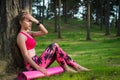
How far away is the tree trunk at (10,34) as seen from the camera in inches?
346

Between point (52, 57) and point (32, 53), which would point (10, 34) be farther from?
point (52, 57)

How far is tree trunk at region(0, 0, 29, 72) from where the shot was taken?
879cm

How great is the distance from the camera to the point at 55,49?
27.8 feet

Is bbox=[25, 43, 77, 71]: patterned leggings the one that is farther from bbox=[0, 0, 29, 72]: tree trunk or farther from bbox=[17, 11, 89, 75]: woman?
bbox=[0, 0, 29, 72]: tree trunk

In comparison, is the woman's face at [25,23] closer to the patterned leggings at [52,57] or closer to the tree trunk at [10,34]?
the tree trunk at [10,34]

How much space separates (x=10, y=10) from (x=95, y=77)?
2.76 meters

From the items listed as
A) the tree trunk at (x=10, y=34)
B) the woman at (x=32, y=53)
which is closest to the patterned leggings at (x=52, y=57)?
the woman at (x=32, y=53)

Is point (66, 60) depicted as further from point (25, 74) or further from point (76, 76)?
point (25, 74)

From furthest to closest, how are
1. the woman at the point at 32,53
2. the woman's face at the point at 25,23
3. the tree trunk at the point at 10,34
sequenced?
the tree trunk at the point at 10,34, the woman's face at the point at 25,23, the woman at the point at 32,53

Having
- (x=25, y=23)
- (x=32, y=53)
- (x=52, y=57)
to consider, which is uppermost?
(x=25, y=23)

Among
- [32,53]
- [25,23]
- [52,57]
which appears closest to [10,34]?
[25,23]

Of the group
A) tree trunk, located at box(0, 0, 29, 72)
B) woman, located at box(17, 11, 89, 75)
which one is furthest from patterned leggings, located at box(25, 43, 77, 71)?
tree trunk, located at box(0, 0, 29, 72)

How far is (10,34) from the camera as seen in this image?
8.83 metres

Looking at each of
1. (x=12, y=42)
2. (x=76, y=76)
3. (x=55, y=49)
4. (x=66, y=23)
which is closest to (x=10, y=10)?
(x=12, y=42)
